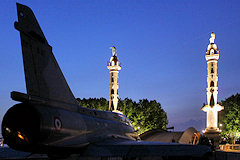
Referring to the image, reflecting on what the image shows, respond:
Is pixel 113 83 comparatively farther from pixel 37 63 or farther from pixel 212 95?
pixel 37 63

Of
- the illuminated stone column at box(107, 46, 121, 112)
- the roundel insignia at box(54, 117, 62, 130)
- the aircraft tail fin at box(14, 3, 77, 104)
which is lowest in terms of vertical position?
the roundel insignia at box(54, 117, 62, 130)

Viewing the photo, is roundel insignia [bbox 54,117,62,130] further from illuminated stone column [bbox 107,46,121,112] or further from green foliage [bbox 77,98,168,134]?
green foliage [bbox 77,98,168,134]

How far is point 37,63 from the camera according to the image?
9.30 metres

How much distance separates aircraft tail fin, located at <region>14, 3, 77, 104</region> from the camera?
8.89m

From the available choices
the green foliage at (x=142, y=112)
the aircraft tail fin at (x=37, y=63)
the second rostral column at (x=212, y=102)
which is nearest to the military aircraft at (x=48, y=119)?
the aircraft tail fin at (x=37, y=63)

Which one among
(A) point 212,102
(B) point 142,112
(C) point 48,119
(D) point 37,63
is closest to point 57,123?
(C) point 48,119

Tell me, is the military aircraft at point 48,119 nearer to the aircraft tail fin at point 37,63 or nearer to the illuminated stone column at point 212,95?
A: the aircraft tail fin at point 37,63

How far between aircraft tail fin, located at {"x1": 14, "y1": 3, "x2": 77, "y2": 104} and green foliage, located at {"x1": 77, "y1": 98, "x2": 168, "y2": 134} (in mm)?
51907

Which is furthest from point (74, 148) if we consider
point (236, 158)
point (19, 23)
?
point (236, 158)

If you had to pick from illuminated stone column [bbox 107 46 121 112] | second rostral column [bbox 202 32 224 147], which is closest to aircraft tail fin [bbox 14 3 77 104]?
second rostral column [bbox 202 32 224 147]

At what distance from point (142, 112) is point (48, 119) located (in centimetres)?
5727

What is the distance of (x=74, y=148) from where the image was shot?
10.1 meters

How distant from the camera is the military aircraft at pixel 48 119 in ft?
26.4

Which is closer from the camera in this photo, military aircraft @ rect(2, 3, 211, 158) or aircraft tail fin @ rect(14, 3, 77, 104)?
military aircraft @ rect(2, 3, 211, 158)
